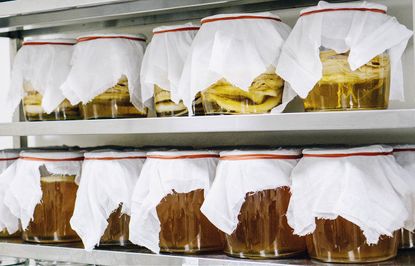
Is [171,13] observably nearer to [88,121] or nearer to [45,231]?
[88,121]

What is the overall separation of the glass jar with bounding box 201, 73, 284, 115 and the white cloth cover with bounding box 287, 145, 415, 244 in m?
0.16

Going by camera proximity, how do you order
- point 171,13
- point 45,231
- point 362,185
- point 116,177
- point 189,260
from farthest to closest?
point 171,13 < point 45,231 < point 116,177 < point 189,260 < point 362,185

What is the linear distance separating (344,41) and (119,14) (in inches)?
25.3

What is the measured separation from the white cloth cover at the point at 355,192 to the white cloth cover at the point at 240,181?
0.05 meters

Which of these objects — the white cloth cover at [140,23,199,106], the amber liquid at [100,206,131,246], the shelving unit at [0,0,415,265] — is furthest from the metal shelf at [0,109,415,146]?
the amber liquid at [100,206,131,246]

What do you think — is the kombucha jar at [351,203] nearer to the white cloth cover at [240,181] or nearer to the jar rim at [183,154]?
the white cloth cover at [240,181]

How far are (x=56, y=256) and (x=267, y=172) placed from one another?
60 centimetres

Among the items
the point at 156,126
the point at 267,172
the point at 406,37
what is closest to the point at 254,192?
the point at 267,172

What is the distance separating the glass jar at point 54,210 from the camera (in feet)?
5.63

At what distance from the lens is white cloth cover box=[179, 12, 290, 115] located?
1.44 meters

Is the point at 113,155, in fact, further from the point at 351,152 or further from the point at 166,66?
the point at 351,152

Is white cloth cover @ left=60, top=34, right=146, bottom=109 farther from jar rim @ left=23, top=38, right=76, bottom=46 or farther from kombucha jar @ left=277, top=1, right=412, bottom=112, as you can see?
kombucha jar @ left=277, top=1, right=412, bottom=112

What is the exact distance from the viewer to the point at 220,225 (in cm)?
143

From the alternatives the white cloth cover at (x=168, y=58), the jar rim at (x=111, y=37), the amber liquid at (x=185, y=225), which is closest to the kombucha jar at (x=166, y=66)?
the white cloth cover at (x=168, y=58)
